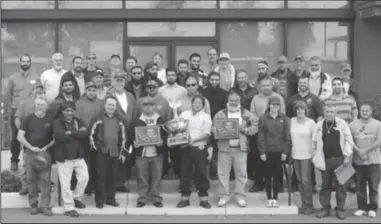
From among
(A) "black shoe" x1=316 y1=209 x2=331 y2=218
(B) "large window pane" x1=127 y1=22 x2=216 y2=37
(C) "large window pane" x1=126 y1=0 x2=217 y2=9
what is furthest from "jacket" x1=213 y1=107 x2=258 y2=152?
(C) "large window pane" x1=126 y1=0 x2=217 y2=9

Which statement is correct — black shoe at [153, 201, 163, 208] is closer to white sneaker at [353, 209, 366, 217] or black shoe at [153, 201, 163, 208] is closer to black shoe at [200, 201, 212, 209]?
black shoe at [200, 201, 212, 209]

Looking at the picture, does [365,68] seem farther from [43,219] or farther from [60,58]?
[43,219]

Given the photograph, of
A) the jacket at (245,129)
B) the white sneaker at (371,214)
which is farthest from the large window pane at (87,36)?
the white sneaker at (371,214)

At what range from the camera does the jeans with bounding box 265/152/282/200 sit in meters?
11.3

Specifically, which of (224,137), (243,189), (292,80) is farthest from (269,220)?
(292,80)

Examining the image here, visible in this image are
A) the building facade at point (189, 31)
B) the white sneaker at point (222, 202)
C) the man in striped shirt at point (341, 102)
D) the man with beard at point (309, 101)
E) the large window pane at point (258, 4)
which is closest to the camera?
the white sneaker at point (222, 202)

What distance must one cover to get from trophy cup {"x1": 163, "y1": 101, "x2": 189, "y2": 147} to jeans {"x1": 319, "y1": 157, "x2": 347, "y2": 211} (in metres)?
2.48

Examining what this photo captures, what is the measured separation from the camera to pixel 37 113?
1105cm

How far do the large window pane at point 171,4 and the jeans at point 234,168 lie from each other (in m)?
5.29

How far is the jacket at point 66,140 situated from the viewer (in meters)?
11.0

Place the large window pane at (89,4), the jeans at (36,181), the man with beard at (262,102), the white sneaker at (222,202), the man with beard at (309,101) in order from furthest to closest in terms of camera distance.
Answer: the large window pane at (89,4)
the man with beard at (309,101)
the man with beard at (262,102)
the white sneaker at (222,202)
the jeans at (36,181)

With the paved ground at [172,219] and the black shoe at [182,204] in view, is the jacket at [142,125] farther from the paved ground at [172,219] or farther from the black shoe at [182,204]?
the paved ground at [172,219]

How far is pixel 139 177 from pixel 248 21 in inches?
234

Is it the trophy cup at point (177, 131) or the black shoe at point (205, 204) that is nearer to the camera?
the trophy cup at point (177, 131)
